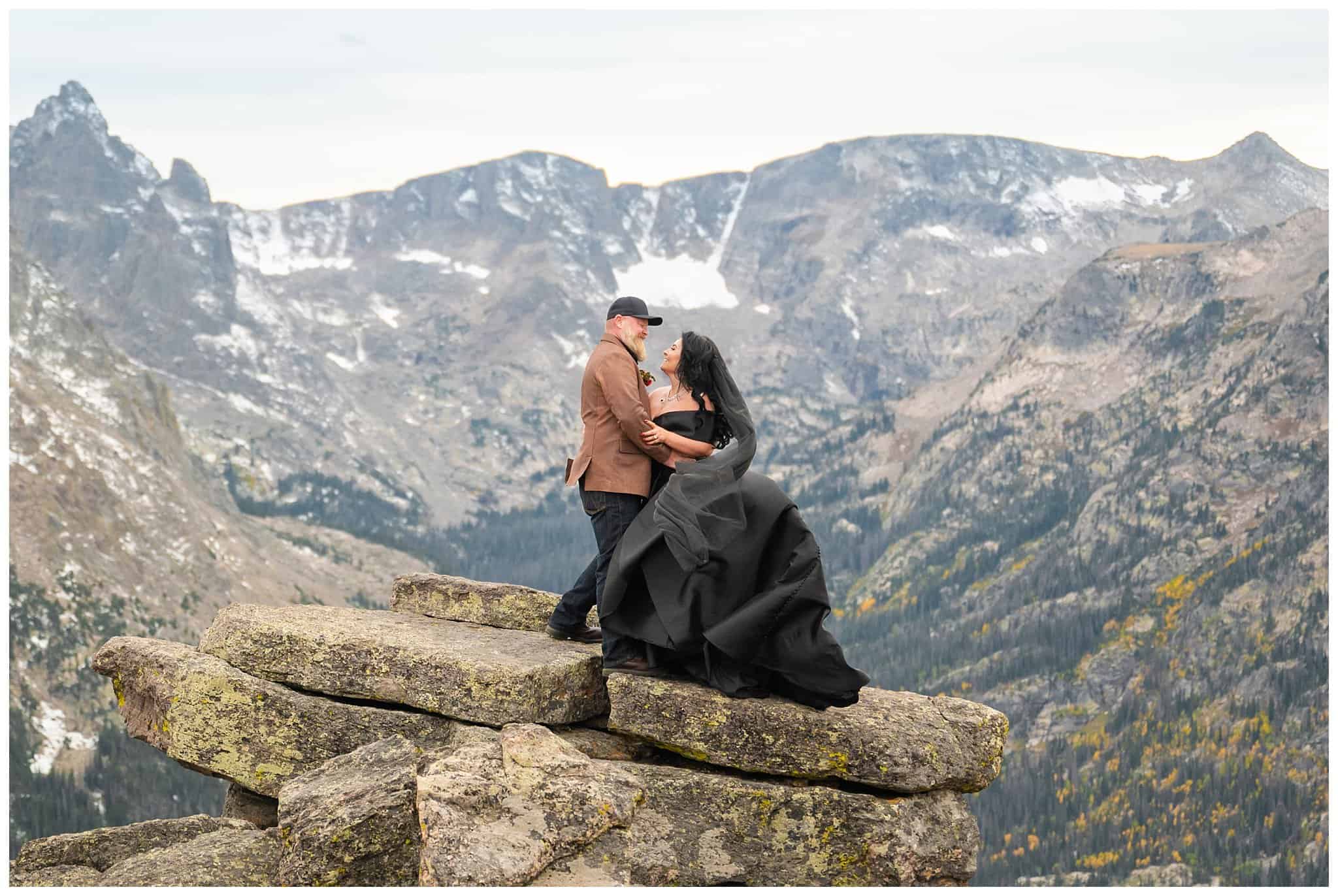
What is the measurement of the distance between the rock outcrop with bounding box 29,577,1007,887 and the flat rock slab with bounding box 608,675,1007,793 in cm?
3

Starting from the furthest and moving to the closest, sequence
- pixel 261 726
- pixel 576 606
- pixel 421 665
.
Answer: pixel 576 606
pixel 261 726
pixel 421 665

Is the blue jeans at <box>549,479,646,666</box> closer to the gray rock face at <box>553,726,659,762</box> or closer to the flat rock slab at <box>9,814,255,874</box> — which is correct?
the gray rock face at <box>553,726,659,762</box>

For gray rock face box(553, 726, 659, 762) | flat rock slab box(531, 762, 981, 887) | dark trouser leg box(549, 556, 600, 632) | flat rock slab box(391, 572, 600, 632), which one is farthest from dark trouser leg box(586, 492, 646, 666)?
flat rock slab box(391, 572, 600, 632)

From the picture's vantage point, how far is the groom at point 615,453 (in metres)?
21.6

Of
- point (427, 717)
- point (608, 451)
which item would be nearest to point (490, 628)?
point (427, 717)

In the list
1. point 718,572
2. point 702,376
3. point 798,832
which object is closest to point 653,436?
point 702,376

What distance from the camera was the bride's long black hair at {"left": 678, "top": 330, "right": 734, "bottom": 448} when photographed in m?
21.7

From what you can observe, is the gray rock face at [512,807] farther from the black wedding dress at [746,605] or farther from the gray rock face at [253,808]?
the gray rock face at [253,808]

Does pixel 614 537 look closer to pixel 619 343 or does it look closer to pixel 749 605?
pixel 749 605

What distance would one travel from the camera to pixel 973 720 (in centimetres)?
2139

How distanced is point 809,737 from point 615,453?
218 inches

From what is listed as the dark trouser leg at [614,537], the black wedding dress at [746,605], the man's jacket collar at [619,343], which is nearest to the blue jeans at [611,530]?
the dark trouser leg at [614,537]

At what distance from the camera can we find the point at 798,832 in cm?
2028

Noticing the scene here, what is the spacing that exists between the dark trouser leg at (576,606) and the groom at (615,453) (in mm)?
1870
